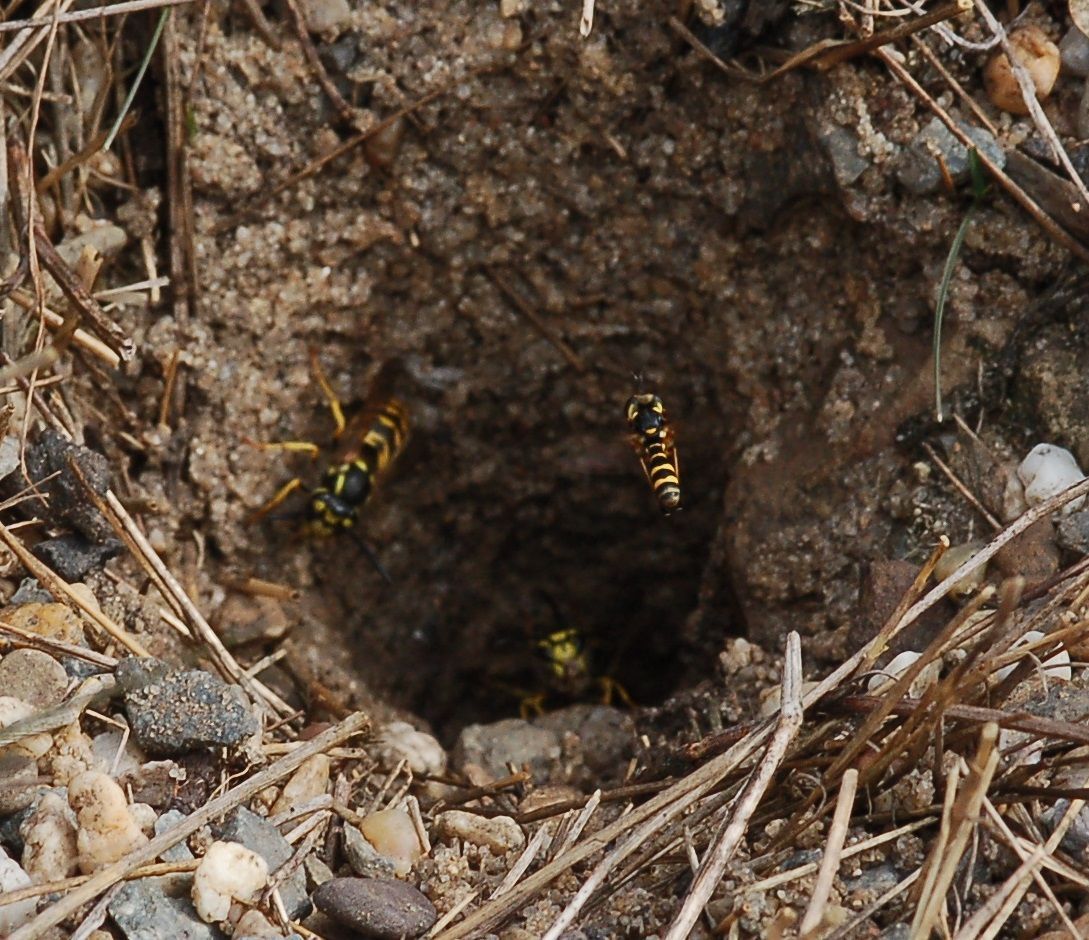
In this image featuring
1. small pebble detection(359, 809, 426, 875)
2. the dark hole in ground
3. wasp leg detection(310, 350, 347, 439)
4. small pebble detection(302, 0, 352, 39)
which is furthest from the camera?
the dark hole in ground

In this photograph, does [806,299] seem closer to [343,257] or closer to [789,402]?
[789,402]

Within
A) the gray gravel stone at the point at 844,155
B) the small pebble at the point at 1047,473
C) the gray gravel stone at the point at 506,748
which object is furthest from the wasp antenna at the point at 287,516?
the small pebble at the point at 1047,473

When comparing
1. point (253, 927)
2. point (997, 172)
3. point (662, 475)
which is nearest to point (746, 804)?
point (253, 927)

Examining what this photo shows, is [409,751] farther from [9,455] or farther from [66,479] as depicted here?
[9,455]

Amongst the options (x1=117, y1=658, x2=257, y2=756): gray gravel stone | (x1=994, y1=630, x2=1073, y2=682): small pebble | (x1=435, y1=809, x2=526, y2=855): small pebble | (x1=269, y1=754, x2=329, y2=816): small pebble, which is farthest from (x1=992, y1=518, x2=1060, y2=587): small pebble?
(x1=117, y1=658, x2=257, y2=756): gray gravel stone

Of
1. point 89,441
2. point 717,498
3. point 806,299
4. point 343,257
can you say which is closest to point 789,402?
point 806,299

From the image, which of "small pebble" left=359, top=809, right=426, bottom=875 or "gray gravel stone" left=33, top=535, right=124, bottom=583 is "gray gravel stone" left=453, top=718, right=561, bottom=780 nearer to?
"small pebble" left=359, top=809, right=426, bottom=875

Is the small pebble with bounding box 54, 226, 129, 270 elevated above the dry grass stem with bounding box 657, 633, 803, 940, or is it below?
above
